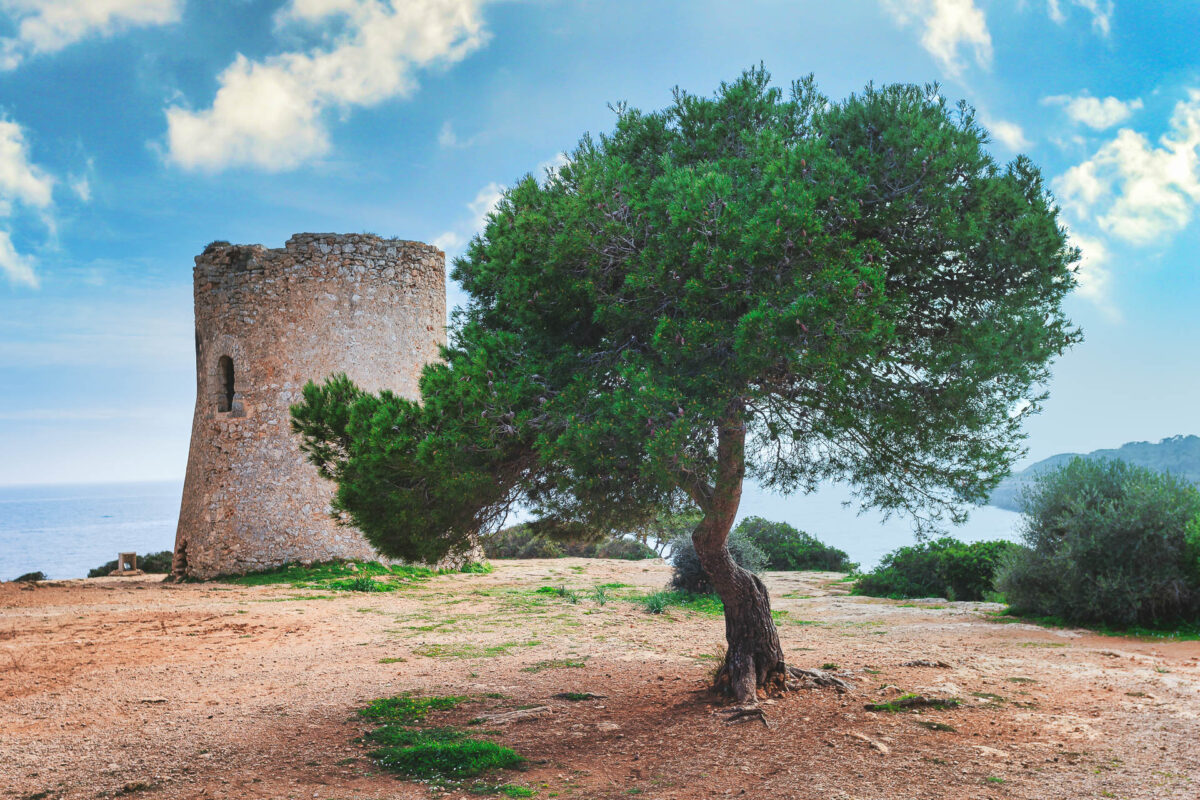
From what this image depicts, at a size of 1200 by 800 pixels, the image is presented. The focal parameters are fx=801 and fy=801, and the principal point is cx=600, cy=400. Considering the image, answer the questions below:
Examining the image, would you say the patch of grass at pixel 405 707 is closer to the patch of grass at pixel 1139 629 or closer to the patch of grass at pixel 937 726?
the patch of grass at pixel 937 726

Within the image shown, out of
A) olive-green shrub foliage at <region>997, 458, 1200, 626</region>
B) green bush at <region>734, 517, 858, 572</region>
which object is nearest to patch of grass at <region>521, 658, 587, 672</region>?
olive-green shrub foliage at <region>997, 458, 1200, 626</region>

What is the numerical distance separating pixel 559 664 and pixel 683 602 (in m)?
4.76

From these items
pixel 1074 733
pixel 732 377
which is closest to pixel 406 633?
pixel 732 377

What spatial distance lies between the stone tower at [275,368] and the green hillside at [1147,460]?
1051 centimetres

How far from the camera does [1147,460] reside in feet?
58.7

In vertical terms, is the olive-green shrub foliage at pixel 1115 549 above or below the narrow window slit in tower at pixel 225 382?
below

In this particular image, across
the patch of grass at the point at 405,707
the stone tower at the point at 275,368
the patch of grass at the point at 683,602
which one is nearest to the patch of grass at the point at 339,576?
the stone tower at the point at 275,368

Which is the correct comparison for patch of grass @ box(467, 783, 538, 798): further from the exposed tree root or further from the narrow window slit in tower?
the narrow window slit in tower

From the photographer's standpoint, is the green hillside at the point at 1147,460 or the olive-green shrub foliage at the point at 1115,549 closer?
the olive-green shrub foliage at the point at 1115,549

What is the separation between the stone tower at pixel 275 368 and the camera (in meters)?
15.7

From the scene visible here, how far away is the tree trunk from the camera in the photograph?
6.65 metres

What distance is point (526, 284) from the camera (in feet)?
20.1

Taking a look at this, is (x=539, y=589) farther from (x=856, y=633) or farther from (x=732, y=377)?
(x=732, y=377)

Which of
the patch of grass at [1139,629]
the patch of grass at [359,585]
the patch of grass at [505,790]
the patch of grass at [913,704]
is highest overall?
the patch of grass at [359,585]
